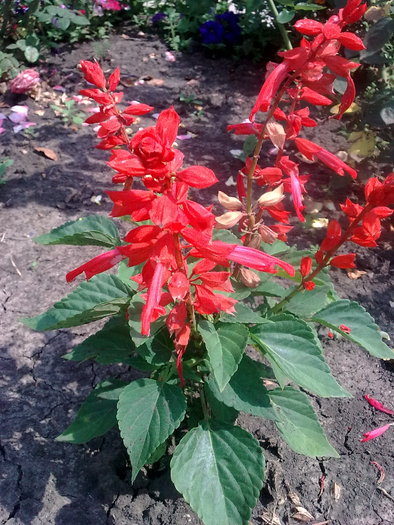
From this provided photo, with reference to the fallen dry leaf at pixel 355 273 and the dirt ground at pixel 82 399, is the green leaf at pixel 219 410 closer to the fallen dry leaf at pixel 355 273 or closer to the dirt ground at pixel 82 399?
the dirt ground at pixel 82 399

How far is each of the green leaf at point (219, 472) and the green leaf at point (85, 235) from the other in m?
0.64

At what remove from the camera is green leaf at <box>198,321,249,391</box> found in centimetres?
135

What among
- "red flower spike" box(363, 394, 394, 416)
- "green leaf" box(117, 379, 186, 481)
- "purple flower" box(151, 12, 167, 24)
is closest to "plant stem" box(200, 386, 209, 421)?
"green leaf" box(117, 379, 186, 481)

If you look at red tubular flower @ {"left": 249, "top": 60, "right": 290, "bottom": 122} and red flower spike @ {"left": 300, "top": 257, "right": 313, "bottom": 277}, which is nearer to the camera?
red tubular flower @ {"left": 249, "top": 60, "right": 290, "bottom": 122}

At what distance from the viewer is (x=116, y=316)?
1.85m

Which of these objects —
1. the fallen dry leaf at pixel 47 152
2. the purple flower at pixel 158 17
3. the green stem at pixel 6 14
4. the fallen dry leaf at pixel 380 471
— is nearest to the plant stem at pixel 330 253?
the fallen dry leaf at pixel 380 471

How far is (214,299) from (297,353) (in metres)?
0.33

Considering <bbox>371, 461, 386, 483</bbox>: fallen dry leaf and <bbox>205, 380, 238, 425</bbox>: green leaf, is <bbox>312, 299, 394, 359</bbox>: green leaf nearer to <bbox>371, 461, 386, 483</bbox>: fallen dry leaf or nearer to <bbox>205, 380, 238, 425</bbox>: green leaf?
<bbox>205, 380, 238, 425</bbox>: green leaf

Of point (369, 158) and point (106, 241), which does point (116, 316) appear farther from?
point (369, 158)

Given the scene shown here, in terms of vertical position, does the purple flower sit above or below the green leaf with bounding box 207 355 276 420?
below

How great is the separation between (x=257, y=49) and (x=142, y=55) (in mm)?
1037

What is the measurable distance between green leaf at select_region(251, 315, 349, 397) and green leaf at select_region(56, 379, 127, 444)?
482mm

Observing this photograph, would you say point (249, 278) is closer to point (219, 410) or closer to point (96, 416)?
point (219, 410)

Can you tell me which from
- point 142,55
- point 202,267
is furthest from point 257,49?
point 202,267
